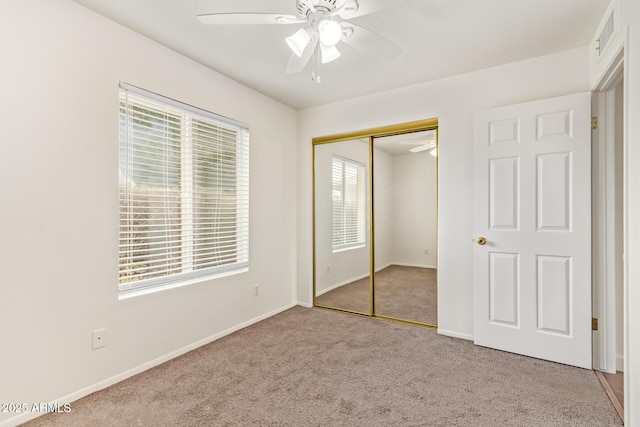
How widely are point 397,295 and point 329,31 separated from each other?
2.66m

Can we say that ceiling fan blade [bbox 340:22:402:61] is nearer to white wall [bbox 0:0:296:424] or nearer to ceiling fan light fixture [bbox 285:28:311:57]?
ceiling fan light fixture [bbox 285:28:311:57]

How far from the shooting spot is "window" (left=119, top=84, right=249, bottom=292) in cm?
230

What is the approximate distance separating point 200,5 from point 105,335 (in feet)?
7.17

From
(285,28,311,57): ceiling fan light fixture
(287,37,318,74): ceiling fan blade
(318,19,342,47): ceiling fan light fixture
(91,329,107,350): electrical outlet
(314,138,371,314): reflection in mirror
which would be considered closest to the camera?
(318,19,342,47): ceiling fan light fixture

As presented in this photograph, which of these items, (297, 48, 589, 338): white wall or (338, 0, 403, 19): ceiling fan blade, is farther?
(297, 48, 589, 338): white wall

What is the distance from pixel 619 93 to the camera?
7.88ft

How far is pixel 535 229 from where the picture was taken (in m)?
2.53

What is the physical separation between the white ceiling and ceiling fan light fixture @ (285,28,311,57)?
0.87 ft

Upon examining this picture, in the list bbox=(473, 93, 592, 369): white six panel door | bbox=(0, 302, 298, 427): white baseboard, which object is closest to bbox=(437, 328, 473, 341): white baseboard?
bbox=(473, 93, 592, 369): white six panel door

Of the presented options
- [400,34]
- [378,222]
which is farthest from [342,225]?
[400,34]

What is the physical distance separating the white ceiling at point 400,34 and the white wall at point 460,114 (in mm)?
105

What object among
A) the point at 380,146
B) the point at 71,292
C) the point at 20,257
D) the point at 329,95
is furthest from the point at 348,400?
the point at 329,95

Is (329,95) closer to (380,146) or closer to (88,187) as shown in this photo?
(380,146)

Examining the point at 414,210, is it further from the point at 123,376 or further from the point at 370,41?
the point at 123,376
